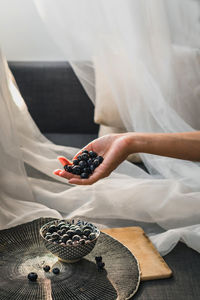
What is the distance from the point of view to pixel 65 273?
1056 mm

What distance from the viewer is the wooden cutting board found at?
108 cm

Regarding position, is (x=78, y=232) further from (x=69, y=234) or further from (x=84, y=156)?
(x=84, y=156)

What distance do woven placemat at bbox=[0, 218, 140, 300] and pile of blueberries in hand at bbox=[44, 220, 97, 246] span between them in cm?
6

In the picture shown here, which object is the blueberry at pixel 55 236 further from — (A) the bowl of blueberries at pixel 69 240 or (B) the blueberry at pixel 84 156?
(B) the blueberry at pixel 84 156

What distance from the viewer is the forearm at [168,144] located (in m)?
1.32

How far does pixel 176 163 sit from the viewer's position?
5.70ft

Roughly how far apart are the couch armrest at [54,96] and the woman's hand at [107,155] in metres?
1.19

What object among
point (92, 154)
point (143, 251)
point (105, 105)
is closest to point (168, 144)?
point (92, 154)

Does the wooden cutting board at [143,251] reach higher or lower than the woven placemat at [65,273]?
lower

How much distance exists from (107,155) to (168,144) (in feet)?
0.65

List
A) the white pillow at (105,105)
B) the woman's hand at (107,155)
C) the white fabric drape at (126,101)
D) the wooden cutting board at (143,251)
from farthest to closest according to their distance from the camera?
the white pillow at (105,105)
the white fabric drape at (126,101)
the woman's hand at (107,155)
the wooden cutting board at (143,251)

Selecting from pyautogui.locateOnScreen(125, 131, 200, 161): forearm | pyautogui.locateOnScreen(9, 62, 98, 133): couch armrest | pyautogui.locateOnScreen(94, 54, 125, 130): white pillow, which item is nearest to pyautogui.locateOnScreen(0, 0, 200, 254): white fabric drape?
pyautogui.locateOnScreen(94, 54, 125, 130): white pillow

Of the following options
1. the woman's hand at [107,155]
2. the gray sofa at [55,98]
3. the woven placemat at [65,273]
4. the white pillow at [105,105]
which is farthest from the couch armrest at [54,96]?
the woven placemat at [65,273]

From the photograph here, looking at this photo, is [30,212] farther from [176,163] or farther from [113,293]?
[176,163]
